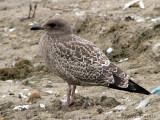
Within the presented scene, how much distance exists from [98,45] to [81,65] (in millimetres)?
2358

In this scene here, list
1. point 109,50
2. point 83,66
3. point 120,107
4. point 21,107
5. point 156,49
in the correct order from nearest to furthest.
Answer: point 120,107
point 83,66
point 21,107
point 156,49
point 109,50

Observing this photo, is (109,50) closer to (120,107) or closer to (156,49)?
(156,49)

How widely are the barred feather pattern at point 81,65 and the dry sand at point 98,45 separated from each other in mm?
319

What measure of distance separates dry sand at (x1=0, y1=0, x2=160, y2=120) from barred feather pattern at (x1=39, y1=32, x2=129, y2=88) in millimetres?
319

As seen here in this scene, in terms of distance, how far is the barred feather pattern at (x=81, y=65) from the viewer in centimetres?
473

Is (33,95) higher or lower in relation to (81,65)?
lower

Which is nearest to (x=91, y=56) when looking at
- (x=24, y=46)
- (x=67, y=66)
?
(x=67, y=66)

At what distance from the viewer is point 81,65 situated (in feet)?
15.6

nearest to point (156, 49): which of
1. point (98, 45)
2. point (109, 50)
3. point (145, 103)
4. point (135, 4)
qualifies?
point (109, 50)

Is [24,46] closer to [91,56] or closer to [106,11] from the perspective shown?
[106,11]

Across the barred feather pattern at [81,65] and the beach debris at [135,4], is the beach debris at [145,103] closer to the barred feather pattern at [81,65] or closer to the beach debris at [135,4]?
the barred feather pattern at [81,65]

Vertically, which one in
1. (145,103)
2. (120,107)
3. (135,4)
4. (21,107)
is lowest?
(21,107)

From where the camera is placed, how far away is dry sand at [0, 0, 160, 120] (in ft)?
15.3

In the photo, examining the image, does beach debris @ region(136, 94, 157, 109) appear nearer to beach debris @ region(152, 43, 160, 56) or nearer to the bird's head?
the bird's head
